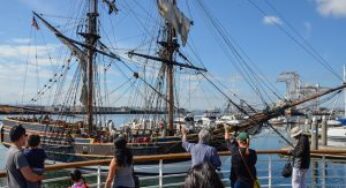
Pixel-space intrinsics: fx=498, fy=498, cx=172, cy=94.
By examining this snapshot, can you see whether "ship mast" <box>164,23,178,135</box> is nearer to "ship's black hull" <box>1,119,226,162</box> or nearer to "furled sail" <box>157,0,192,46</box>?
"furled sail" <box>157,0,192,46</box>

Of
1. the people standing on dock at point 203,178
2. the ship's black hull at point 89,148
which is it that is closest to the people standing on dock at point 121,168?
the people standing on dock at point 203,178

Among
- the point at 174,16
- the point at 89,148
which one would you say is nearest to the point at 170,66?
the point at 174,16

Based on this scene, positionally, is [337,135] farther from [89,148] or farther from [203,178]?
[203,178]

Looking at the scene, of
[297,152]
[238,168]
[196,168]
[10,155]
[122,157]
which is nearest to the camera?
[196,168]

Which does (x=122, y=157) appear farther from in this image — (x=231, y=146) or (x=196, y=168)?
(x=196, y=168)

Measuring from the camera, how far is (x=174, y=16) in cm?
2877

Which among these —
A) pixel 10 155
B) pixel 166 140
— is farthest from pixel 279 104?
pixel 10 155

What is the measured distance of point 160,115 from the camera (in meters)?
29.8

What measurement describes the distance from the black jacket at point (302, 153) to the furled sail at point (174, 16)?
22.0 meters

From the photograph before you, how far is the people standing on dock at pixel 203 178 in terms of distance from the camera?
260 centimetres

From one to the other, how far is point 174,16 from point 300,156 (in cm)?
2239

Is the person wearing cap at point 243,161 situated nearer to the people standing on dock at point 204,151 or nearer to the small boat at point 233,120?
the people standing on dock at point 204,151

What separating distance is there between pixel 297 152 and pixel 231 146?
1.58m

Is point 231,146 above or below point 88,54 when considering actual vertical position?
below
